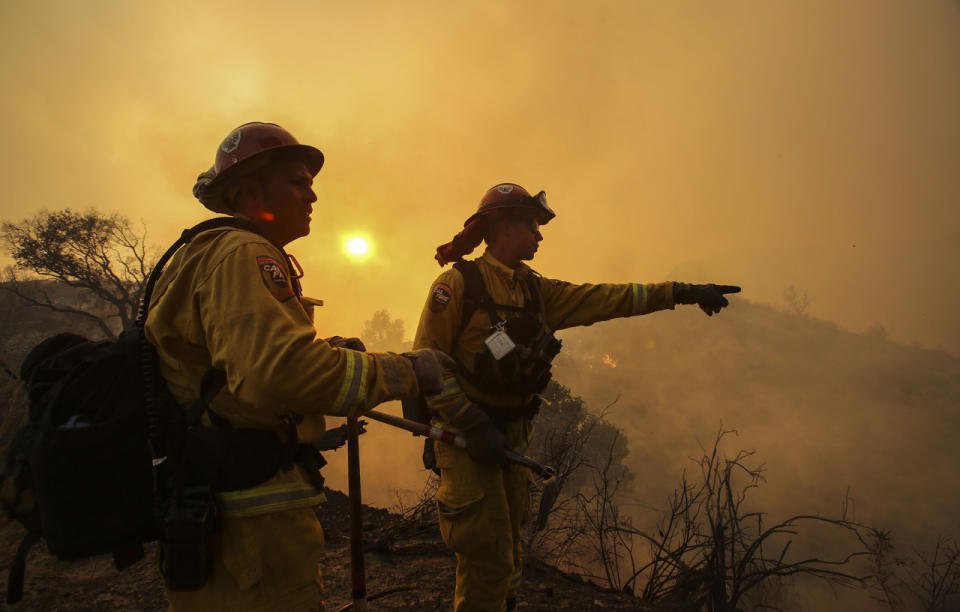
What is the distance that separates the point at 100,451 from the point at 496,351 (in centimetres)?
202

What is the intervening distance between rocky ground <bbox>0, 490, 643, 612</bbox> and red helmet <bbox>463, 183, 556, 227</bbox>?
11.5 feet

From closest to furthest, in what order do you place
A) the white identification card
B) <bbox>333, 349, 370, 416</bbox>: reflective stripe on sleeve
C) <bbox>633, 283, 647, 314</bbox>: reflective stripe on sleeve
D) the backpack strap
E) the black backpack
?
the black backpack, <bbox>333, 349, 370, 416</bbox>: reflective stripe on sleeve, the white identification card, the backpack strap, <bbox>633, 283, 647, 314</bbox>: reflective stripe on sleeve

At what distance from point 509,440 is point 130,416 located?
2.32 meters

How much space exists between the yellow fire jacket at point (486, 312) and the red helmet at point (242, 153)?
1.41 m

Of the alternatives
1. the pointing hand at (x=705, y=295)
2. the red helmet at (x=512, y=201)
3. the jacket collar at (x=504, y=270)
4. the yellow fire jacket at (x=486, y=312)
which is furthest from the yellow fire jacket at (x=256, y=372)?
the pointing hand at (x=705, y=295)

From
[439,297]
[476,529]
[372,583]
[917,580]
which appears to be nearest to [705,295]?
[439,297]

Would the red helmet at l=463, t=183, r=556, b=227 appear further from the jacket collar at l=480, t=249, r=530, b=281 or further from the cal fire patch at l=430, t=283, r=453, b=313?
the cal fire patch at l=430, t=283, r=453, b=313

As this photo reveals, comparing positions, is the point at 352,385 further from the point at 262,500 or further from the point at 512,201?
the point at 512,201

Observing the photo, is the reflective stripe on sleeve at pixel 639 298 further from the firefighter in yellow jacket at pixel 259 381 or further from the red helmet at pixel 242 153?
the red helmet at pixel 242 153

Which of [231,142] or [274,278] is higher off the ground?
[231,142]

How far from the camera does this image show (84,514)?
1.32 meters

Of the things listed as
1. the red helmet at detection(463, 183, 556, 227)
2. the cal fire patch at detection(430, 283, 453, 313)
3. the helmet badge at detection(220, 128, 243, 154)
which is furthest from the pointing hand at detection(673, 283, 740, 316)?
the helmet badge at detection(220, 128, 243, 154)

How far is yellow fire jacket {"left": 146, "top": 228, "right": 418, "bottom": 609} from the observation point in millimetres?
1311

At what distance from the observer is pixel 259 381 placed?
1.27 meters
